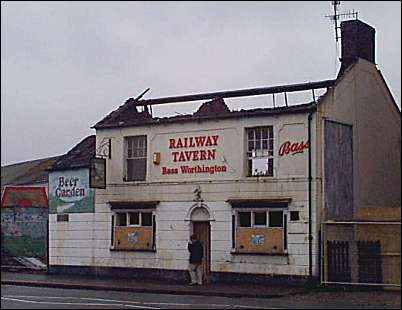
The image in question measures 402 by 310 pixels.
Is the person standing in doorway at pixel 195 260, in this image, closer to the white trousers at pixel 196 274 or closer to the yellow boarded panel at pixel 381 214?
the white trousers at pixel 196 274

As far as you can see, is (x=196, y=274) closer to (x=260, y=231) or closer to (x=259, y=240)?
(x=259, y=240)

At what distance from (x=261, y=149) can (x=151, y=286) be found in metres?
5.74

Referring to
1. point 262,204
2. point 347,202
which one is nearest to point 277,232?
point 262,204

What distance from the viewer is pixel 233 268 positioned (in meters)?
29.0

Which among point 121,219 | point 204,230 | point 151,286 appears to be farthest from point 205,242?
point 121,219

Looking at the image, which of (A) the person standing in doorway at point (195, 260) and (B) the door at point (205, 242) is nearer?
(A) the person standing in doorway at point (195, 260)

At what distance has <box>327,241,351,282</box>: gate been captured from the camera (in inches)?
1049

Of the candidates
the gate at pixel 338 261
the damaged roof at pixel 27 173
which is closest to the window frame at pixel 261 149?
the gate at pixel 338 261

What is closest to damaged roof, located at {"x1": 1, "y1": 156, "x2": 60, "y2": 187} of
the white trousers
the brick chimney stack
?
the white trousers

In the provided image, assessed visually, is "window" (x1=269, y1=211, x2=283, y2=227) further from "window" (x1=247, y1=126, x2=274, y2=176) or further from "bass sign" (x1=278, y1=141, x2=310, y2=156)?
"bass sign" (x1=278, y1=141, x2=310, y2=156)

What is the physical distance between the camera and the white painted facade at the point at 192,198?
2795 cm

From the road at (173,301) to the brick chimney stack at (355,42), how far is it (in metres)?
9.19

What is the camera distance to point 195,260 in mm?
28172

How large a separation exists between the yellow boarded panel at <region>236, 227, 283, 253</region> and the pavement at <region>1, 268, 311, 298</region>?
3.81ft
